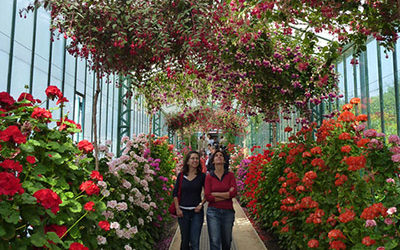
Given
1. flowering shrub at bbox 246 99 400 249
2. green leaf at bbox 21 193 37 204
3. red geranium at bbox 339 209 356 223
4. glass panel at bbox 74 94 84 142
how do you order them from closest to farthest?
green leaf at bbox 21 193 37 204, flowering shrub at bbox 246 99 400 249, red geranium at bbox 339 209 356 223, glass panel at bbox 74 94 84 142

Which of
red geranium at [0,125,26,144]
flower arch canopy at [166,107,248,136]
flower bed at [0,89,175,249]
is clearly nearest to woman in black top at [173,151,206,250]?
flower bed at [0,89,175,249]

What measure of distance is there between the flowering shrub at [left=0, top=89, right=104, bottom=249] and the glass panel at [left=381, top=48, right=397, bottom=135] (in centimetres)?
367

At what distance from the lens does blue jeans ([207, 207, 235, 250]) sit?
11.1 ft

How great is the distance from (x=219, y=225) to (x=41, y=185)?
205cm

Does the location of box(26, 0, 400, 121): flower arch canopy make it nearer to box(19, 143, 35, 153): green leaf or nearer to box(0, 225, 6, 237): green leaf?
box(19, 143, 35, 153): green leaf

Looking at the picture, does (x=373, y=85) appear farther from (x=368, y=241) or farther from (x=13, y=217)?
(x=13, y=217)

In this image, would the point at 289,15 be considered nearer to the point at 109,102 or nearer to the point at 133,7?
the point at 133,7

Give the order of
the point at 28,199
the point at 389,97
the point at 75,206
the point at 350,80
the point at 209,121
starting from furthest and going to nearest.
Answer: the point at 209,121, the point at 350,80, the point at 389,97, the point at 75,206, the point at 28,199

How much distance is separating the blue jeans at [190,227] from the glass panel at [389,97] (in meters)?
2.65

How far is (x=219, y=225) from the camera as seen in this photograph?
342 cm

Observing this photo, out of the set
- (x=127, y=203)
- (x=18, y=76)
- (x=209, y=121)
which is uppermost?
(x=209, y=121)

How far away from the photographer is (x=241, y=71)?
18.0 feet

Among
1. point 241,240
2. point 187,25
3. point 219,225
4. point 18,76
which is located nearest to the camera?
point 187,25

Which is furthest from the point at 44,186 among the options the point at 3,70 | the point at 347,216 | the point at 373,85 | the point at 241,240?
the point at 373,85
